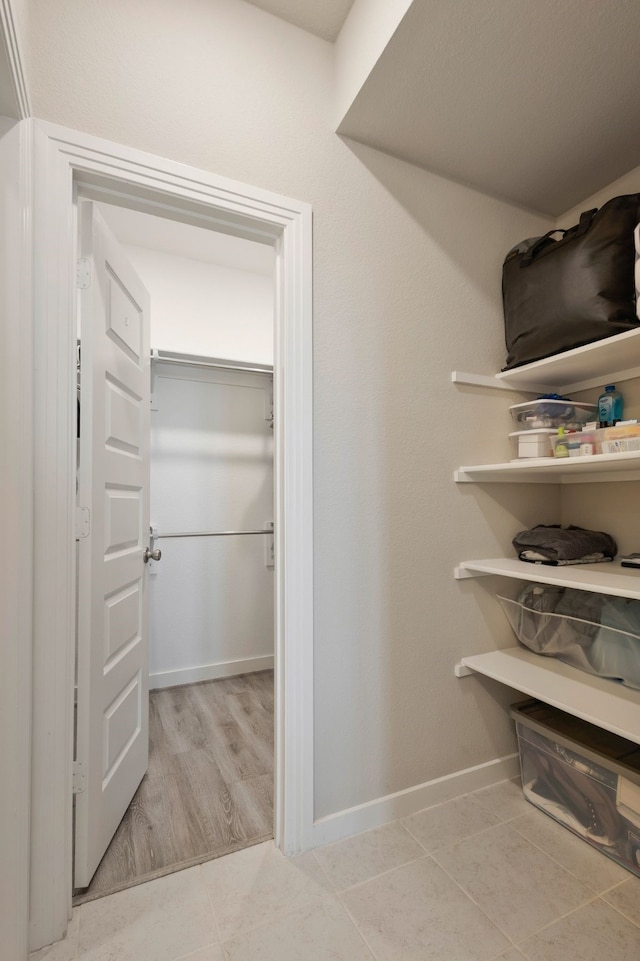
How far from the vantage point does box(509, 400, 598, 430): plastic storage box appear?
161 cm

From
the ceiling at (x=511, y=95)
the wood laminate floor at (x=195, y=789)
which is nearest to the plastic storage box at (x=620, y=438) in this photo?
the ceiling at (x=511, y=95)

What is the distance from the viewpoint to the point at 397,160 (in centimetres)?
156

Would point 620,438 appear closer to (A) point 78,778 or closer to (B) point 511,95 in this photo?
(B) point 511,95

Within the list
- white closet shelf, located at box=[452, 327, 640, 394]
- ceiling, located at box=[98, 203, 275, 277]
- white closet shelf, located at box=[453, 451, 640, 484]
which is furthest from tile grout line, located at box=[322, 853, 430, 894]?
ceiling, located at box=[98, 203, 275, 277]

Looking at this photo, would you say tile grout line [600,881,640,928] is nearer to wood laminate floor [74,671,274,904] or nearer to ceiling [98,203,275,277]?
wood laminate floor [74,671,274,904]

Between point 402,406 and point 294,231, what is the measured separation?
0.67 metres

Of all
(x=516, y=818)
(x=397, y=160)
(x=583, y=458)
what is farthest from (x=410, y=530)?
(x=397, y=160)

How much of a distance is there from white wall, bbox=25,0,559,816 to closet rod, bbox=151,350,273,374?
47.6 inches

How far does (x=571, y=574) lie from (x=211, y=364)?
2.07 meters

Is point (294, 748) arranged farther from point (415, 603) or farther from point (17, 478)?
point (17, 478)

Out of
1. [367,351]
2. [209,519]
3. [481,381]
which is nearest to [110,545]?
[367,351]

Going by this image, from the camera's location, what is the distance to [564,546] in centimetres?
154

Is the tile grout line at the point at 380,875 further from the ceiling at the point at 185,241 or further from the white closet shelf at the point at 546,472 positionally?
the ceiling at the point at 185,241

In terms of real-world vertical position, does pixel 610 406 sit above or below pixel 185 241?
below
